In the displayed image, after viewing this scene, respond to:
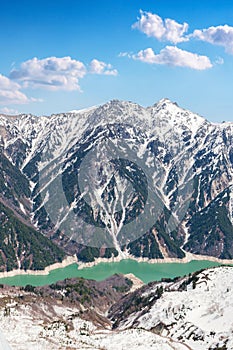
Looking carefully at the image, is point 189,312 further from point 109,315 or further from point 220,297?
point 109,315

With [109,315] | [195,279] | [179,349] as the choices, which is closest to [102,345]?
[179,349]

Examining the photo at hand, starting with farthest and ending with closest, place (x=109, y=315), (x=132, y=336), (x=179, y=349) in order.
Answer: (x=109, y=315) → (x=132, y=336) → (x=179, y=349)

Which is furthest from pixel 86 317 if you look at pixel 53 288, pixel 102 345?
pixel 53 288

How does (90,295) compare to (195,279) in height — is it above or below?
below

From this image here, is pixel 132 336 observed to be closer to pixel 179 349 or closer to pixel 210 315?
pixel 179 349

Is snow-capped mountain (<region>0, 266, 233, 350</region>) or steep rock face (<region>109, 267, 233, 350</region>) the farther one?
steep rock face (<region>109, 267, 233, 350</region>)

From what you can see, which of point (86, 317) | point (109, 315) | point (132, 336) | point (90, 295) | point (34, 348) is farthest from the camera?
point (90, 295)

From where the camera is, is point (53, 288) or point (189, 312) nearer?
point (189, 312)

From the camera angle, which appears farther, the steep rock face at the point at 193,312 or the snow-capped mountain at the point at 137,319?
the steep rock face at the point at 193,312

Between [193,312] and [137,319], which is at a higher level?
[193,312]

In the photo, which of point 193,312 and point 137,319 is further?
point 137,319
